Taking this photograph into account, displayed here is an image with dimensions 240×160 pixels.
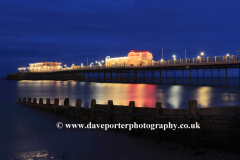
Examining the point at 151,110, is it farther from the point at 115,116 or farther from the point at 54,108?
the point at 54,108

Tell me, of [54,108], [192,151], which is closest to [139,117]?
[192,151]

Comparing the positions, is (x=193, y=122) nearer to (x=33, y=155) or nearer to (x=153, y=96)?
(x=33, y=155)

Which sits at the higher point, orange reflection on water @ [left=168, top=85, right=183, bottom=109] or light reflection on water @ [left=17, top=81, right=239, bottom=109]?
light reflection on water @ [left=17, top=81, right=239, bottom=109]

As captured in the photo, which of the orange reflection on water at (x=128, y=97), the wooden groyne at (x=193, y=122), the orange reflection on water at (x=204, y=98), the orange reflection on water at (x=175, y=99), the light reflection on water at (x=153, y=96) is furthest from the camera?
the orange reflection on water at (x=128, y=97)

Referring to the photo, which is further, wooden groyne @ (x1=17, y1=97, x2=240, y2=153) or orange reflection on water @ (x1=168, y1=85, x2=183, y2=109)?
orange reflection on water @ (x1=168, y1=85, x2=183, y2=109)

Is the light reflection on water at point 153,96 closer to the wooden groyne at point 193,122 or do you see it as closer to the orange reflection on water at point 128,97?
the orange reflection on water at point 128,97

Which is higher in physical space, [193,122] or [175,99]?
[193,122]

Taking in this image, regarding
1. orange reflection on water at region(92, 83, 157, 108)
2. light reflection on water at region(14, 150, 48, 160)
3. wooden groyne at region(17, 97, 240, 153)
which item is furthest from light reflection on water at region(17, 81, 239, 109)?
light reflection on water at region(14, 150, 48, 160)

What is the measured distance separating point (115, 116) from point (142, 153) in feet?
9.00

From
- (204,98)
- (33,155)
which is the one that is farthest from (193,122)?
(204,98)

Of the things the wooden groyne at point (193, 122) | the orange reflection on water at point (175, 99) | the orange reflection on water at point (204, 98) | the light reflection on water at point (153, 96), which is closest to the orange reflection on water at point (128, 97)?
the light reflection on water at point (153, 96)

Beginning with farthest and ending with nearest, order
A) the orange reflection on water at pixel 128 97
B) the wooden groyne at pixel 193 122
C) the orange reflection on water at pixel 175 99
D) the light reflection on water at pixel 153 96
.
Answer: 1. the orange reflection on water at pixel 128 97
2. the light reflection on water at pixel 153 96
3. the orange reflection on water at pixel 175 99
4. the wooden groyne at pixel 193 122

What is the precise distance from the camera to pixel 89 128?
10703 mm

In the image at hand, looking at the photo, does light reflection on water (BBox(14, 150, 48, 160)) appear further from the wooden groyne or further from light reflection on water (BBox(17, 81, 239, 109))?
light reflection on water (BBox(17, 81, 239, 109))
